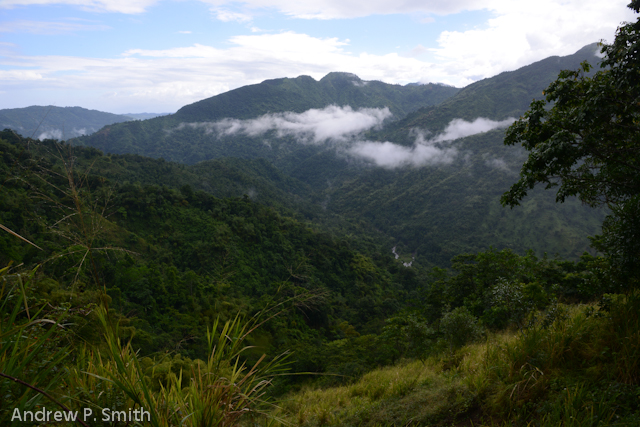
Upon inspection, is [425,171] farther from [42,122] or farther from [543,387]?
[42,122]

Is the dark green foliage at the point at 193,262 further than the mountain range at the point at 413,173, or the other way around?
the mountain range at the point at 413,173

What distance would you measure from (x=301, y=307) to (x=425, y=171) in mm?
140005

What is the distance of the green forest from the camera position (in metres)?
1.81

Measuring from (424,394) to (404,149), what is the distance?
177198mm

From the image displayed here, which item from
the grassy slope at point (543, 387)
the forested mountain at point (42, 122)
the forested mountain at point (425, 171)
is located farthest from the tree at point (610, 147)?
the forested mountain at point (425, 171)

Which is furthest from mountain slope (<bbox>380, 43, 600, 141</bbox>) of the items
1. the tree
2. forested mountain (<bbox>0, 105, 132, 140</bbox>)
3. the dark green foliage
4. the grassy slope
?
the grassy slope

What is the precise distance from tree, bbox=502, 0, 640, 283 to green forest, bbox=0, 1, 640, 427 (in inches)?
1.0

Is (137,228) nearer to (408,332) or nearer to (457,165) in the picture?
(408,332)

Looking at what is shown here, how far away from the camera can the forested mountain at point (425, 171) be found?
270 ft

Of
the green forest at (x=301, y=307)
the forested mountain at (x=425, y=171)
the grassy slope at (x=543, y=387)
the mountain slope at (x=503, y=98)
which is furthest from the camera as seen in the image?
the mountain slope at (x=503, y=98)

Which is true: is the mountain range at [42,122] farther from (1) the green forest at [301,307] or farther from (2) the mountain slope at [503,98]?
(2) the mountain slope at [503,98]

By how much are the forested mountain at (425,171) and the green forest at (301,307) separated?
3314cm

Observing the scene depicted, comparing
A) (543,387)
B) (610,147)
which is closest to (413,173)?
(610,147)

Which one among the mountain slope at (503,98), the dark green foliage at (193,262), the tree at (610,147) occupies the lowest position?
the dark green foliage at (193,262)
